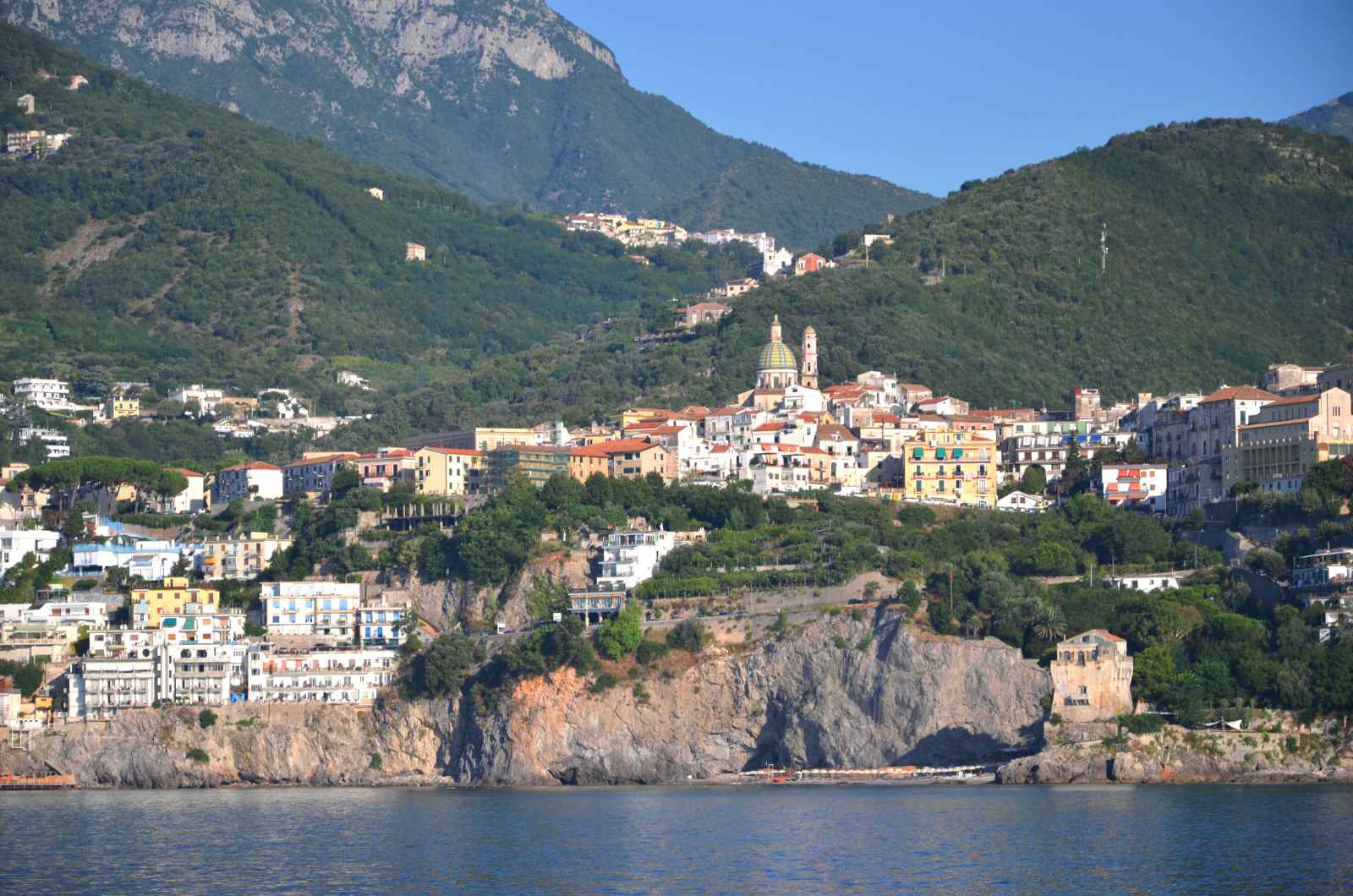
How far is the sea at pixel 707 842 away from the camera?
59875 millimetres

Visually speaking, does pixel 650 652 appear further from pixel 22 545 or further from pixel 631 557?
pixel 22 545

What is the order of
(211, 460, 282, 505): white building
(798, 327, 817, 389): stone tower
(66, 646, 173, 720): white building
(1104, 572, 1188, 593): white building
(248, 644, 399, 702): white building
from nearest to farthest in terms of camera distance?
(1104, 572, 1188, 593): white building → (66, 646, 173, 720): white building → (248, 644, 399, 702): white building → (211, 460, 282, 505): white building → (798, 327, 817, 389): stone tower

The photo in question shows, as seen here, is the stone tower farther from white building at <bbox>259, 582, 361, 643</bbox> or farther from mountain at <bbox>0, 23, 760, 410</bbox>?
white building at <bbox>259, 582, 361, 643</bbox>

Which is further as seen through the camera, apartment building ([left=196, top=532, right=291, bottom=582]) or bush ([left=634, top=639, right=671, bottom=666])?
apartment building ([left=196, top=532, right=291, bottom=582])

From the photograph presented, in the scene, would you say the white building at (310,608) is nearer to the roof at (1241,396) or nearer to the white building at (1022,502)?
the white building at (1022,502)

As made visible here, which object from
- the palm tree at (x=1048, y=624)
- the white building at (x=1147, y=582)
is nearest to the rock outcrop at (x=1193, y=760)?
the palm tree at (x=1048, y=624)

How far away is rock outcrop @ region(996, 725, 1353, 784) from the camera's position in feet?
262

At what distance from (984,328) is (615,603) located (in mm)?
57537

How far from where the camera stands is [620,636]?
3524 inches

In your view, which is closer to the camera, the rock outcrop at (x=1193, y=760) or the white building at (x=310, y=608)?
the rock outcrop at (x=1193, y=760)

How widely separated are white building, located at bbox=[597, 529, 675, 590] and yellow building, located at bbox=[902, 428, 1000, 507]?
1551 cm

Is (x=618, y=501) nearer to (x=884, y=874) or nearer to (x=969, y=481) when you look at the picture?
(x=969, y=481)

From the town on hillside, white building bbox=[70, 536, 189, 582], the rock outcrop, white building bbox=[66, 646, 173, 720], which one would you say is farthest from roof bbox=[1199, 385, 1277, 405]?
white building bbox=[70, 536, 189, 582]

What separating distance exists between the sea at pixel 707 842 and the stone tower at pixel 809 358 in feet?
173
